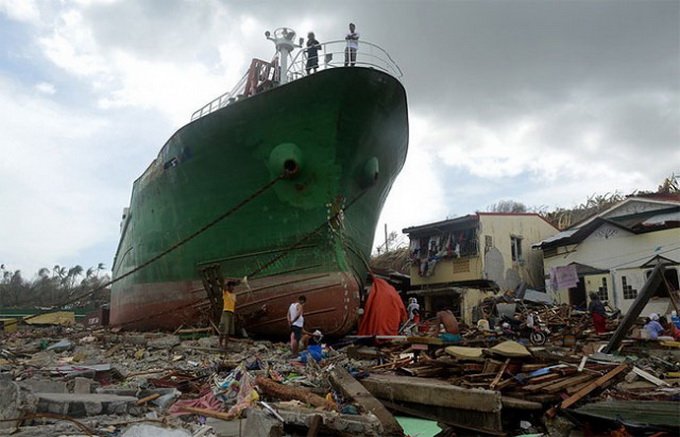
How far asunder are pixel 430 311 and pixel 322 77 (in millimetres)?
13249

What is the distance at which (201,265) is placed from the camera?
31.8ft

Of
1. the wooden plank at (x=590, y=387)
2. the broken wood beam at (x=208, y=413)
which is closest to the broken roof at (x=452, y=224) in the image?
the wooden plank at (x=590, y=387)

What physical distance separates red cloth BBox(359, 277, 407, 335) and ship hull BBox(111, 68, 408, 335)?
60cm

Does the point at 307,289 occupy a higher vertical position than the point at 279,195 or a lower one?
lower

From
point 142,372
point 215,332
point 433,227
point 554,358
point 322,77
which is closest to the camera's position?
point 554,358

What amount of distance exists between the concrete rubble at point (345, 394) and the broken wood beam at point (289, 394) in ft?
0.03

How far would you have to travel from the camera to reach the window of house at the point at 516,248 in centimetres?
2092

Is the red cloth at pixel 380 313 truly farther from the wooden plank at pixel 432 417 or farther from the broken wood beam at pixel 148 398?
the broken wood beam at pixel 148 398

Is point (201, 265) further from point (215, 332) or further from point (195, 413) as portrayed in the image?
point (195, 413)

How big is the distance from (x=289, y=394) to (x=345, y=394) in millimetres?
538

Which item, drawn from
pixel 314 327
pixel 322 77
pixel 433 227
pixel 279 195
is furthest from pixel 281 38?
pixel 433 227

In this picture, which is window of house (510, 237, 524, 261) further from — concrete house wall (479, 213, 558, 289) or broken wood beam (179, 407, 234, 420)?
broken wood beam (179, 407, 234, 420)

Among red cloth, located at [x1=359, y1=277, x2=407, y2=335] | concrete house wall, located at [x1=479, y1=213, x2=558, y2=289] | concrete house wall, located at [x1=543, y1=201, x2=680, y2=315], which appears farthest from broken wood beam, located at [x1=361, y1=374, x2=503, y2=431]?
concrete house wall, located at [x1=479, y1=213, x2=558, y2=289]

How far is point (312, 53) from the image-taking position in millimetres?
9773
